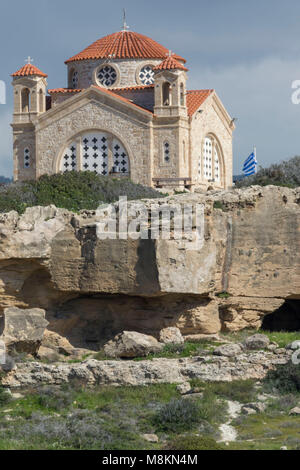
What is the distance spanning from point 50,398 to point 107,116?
96.6 ft

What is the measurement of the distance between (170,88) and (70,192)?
46.4 feet

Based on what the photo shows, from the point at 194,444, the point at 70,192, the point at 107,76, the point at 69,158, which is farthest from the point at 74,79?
the point at 194,444

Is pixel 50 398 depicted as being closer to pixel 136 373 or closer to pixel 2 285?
pixel 136 373

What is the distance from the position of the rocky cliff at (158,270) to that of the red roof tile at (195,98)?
917 inches

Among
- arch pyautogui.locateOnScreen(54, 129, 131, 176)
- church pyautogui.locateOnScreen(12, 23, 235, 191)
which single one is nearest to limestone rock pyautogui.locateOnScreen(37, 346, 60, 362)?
church pyautogui.locateOnScreen(12, 23, 235, 191)

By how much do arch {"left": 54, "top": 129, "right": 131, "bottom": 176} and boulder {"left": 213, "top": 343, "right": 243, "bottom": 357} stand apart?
26.2 metres

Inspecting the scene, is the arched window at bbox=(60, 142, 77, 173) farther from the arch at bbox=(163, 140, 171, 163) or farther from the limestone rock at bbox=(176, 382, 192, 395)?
the limestone rock at bbox=(176, 382, 192, 395)

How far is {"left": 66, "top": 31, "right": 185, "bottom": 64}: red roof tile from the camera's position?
54.2 m

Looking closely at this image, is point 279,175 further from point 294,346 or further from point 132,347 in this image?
point 132,347

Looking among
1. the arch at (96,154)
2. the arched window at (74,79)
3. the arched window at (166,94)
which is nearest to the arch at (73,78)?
the arched window at (74,79)

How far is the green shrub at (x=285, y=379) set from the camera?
2375 cm

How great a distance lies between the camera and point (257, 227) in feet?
91.0

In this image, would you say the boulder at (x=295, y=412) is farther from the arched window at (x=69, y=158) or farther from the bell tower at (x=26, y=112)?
the bell tower at (x=26, y=112)
